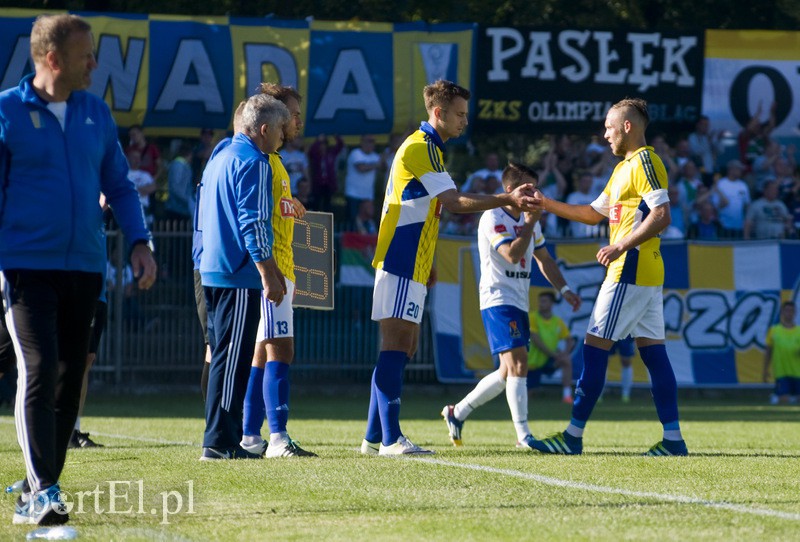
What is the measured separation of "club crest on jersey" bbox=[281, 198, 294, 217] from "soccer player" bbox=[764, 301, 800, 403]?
1407 cm

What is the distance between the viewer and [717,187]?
73.8 feet

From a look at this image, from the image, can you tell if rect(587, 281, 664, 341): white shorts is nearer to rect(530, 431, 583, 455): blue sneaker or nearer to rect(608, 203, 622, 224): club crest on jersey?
rect(608, 203, 622, 224): club crest on jersey

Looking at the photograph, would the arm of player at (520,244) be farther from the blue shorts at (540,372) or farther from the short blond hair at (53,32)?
the blue shorts at (540,372)

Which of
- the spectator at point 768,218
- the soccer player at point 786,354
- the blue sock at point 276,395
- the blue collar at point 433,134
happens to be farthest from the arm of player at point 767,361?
the blue sock at point 276,395

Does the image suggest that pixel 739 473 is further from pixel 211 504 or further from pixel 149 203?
pixel 149 203

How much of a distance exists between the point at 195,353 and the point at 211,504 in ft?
47.5

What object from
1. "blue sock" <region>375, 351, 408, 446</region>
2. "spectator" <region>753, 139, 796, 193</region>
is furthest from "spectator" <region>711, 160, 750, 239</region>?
"blue sock" <region>375, 351, 408, 446</region>

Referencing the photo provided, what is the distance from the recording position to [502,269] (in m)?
10.2

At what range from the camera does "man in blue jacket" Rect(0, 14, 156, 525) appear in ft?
18.9

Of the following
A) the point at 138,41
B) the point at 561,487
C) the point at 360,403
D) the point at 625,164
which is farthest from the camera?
the point at 138,41

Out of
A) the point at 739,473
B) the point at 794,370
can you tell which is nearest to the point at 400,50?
the point at 794,370

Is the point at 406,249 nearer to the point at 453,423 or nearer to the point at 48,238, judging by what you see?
the point at 453,423

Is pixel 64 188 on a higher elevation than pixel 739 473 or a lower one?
higher

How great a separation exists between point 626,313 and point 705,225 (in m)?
13.3
